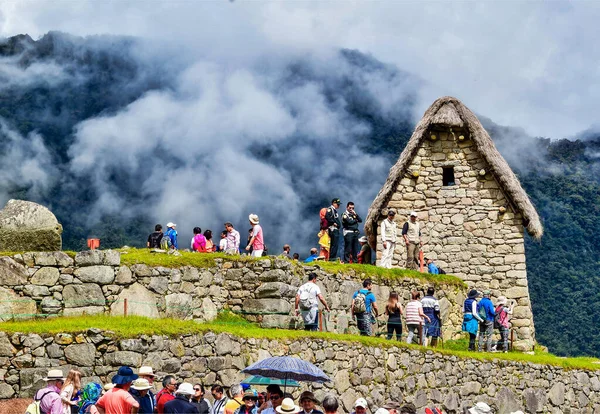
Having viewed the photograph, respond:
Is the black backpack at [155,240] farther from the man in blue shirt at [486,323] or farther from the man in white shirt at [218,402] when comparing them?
the man in white shirt at [218,402]

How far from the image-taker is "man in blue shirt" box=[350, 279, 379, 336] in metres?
22.4

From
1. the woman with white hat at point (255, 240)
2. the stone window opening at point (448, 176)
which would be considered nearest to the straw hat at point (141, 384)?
the woman with white hat at point (255, 240)

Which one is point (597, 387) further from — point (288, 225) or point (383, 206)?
point (288, 225)

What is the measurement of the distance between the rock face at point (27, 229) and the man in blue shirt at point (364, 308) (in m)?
6.33

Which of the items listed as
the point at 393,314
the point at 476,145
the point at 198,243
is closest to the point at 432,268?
the point at 476,145

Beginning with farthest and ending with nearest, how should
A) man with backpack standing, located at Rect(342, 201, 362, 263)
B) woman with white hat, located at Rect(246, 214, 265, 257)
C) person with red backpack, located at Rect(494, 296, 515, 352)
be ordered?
man with backpack standing, located at Rect(342, 201, 362, 263), person with red backpack, located at Rect(494, 296, 515, 352), woman with white hat, located at Rect(246, 214, 265, 257)

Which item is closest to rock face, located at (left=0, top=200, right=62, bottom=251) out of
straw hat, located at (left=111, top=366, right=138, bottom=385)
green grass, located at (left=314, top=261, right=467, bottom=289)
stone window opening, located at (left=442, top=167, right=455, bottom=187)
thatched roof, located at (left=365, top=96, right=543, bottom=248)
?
green grass, located at (left=314, top=261, right=467, bottom=289)

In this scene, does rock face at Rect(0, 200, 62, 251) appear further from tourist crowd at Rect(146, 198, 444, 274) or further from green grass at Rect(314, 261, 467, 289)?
green grass at Rect(314, 261, 467, 289)

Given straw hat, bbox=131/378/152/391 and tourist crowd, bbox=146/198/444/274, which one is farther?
tourist crowd, bbox=146/198/444/274

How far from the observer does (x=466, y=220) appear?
3036 cm

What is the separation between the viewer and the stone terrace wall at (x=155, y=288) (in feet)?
62.0

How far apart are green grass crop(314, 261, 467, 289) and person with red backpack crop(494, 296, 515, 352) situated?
1432mm

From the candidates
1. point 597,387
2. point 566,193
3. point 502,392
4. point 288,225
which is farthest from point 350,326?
point 566,193

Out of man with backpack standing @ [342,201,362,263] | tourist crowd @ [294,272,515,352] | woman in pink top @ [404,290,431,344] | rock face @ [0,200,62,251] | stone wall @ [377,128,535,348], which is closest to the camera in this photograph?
rock face @ [0,200,62,251]
